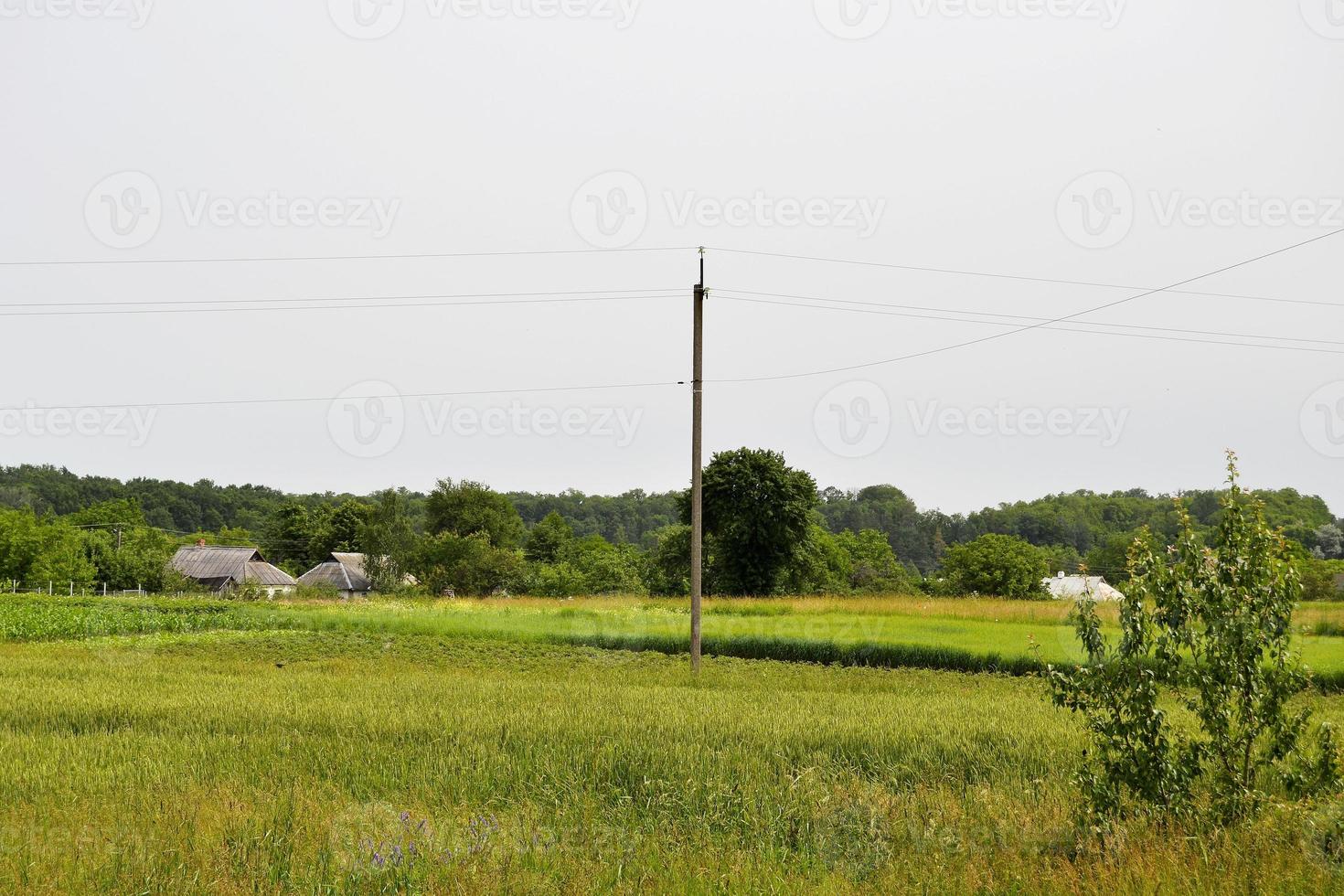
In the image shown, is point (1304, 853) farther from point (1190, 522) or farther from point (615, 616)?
point (615, 616)

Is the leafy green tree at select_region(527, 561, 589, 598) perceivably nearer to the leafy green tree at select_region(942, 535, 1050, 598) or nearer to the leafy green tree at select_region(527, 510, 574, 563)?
the leafy green tree at select_region(527, 510, 574, 563)

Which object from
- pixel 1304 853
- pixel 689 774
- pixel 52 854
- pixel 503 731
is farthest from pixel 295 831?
pixel 1304 853

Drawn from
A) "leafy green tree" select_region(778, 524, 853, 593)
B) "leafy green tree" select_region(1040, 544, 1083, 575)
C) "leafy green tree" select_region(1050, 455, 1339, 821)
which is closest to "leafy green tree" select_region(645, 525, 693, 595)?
"leafy green tree" select_region(778, 524, 853, 593)

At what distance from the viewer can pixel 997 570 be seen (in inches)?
2613

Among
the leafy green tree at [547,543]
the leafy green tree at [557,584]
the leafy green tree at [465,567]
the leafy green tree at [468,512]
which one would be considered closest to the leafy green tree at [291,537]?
the leafy green tree at [468,512]

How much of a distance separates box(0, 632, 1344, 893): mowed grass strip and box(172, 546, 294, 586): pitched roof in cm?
6119

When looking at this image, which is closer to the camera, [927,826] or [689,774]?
[927,826]

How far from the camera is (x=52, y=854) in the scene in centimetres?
682

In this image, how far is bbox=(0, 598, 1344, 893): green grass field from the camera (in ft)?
21.7

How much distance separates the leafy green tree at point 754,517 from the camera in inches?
2014

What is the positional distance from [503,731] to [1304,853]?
28.4ft

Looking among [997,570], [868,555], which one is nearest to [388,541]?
[997,570]

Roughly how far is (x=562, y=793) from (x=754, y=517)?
42.3 metres

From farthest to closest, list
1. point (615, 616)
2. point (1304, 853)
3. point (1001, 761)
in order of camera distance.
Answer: point (615, 616)
point (1001, 761)
point (1304, 853)
